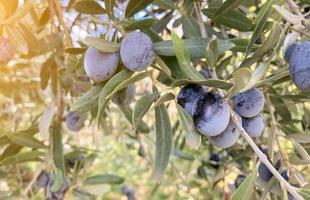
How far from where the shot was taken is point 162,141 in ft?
2.68

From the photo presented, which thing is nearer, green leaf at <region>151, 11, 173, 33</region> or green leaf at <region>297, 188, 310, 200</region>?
green leaf at <region>297, 188, 310, 200</region>

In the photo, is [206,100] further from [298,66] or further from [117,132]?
[117,132]

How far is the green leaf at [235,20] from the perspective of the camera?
86 centimetres

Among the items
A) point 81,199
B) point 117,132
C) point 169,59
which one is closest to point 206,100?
point 169,59

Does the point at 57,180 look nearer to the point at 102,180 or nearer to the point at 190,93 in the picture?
the point at 102,180

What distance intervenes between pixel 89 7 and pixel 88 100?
6.0 inches

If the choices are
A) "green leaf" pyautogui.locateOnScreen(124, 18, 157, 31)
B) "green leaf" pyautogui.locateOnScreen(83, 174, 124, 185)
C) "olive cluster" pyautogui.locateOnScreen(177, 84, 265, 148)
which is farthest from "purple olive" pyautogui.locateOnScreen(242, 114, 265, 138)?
"green leaf" pyautogui.locateOnScreen(83, 174, 124, 185)

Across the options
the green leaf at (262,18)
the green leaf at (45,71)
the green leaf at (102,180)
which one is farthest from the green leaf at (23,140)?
the green leaf at (262,18)

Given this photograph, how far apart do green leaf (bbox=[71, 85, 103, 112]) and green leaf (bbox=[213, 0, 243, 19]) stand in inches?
9.3

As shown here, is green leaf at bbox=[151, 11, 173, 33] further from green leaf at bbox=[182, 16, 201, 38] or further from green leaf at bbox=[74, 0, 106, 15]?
green leaf at bbox=[74, 0, 106, 15]

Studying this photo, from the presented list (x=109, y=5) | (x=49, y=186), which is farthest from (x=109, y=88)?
(x=49, y=186)

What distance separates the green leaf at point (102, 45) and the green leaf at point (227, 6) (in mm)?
193

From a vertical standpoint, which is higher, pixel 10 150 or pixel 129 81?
pixel 129 81

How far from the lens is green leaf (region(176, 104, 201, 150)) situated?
27.3 inches
